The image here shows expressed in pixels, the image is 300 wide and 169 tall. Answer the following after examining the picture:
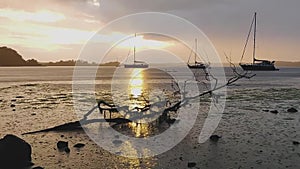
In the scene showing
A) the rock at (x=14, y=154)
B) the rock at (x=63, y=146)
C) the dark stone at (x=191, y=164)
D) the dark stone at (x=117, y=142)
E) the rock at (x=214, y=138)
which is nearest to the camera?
the rock at (x=14, y=154)

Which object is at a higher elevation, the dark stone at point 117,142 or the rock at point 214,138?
the rock at point 214,138

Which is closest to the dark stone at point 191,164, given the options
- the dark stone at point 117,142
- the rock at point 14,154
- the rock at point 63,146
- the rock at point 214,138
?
the rock at point 214,138

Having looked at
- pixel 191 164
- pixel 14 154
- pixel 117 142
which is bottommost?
pixel 117 142

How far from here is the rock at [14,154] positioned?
729 inches

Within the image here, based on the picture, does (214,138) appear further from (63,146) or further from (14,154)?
(14,154)

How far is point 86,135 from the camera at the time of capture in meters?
27.2

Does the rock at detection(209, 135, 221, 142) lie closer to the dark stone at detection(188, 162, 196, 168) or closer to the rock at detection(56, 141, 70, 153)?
the dark stone at detection(188, 162, 196, 168)

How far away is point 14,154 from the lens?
750 inches

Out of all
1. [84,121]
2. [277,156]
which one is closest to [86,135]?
[84,121]

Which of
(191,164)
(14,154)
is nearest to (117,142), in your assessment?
(191,164)

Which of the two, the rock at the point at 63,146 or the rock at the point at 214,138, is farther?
the rock at the point at 214,138

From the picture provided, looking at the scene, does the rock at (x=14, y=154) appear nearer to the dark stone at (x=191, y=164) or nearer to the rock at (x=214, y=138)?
the dark stone at (x=191, y=164)

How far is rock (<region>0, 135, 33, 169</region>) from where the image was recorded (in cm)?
1852

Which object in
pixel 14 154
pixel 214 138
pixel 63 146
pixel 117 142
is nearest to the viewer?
pixel 14 154
